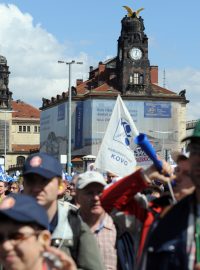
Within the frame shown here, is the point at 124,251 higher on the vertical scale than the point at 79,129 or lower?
higher

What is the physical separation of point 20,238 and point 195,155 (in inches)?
33.5

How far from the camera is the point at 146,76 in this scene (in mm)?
96688

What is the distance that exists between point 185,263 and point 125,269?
2.27 metres

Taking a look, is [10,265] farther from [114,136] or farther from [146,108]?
[146,108]

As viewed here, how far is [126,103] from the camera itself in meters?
94.2

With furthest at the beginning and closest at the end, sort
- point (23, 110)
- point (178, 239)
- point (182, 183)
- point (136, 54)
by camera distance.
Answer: point (23, 110) < point (136, 54) < point (182, 183) < point (178, 239)

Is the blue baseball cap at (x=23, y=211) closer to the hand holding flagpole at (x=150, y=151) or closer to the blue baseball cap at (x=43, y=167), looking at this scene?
the hand holding flagpole at (x=150, y=151)

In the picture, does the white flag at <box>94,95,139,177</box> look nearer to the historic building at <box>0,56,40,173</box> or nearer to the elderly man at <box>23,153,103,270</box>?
the elderly man at <box>23,153,103,270</box>

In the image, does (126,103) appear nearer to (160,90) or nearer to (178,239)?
(160,90)

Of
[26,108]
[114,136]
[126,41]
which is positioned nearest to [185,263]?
[114,136]

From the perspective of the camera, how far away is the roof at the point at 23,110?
146750 millimetres

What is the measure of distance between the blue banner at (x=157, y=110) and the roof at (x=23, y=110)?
181 feet

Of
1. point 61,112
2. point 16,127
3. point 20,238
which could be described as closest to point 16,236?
point 20,238

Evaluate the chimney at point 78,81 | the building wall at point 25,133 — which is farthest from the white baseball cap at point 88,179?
the building wall at point 25,133
